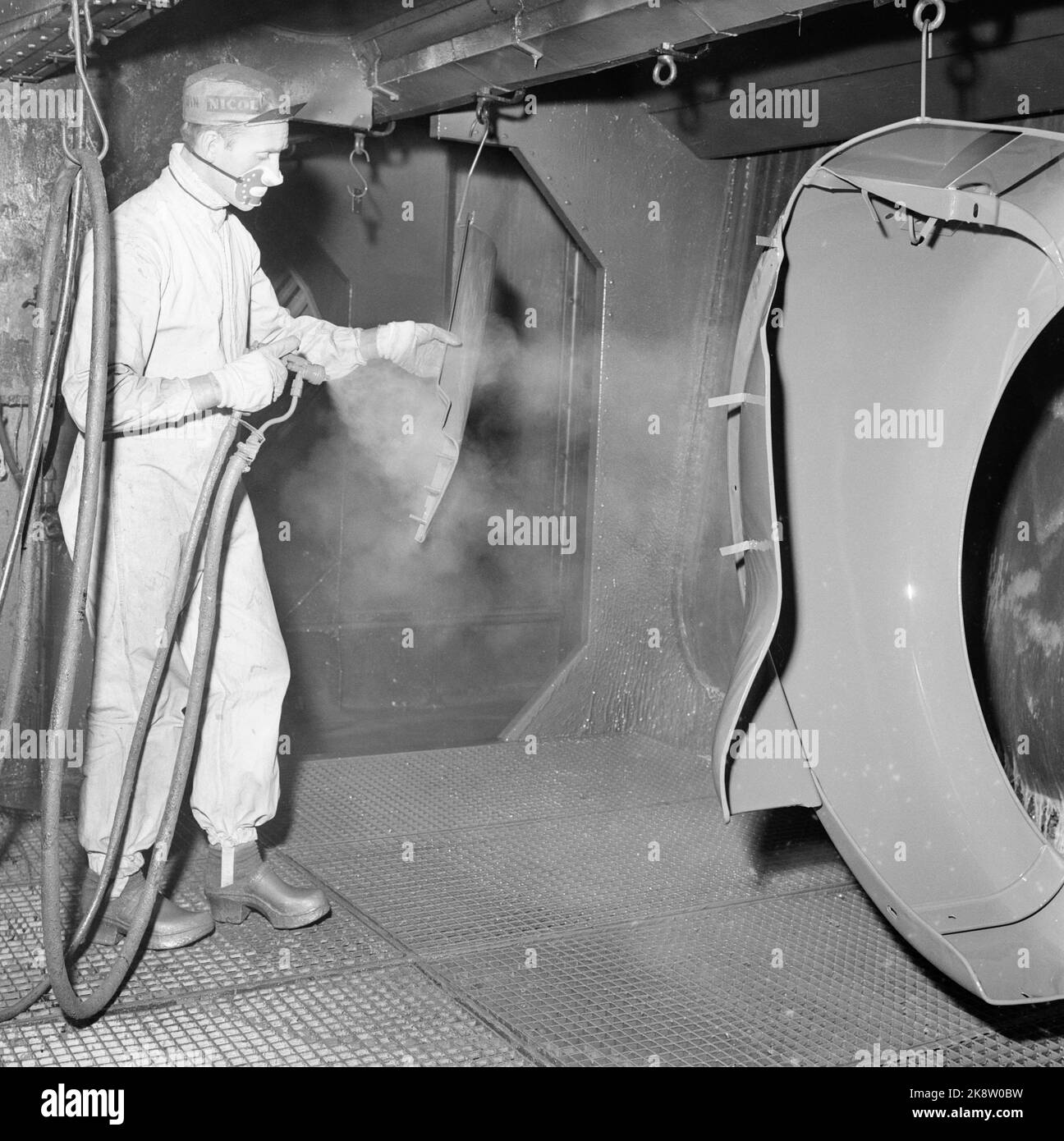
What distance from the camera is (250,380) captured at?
2914 millimetres

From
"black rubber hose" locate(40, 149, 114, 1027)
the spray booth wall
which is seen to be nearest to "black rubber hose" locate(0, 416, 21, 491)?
"black rubber hose" locate(40, 149, 114, 1027)

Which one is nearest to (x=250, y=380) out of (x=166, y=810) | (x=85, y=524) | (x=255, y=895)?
(x=85, y=524)

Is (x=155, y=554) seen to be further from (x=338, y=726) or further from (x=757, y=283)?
(x=338, y=726)

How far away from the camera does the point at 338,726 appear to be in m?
5.60

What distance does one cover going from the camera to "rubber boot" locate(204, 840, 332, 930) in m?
3.22

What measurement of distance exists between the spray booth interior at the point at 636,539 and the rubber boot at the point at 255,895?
7cm
